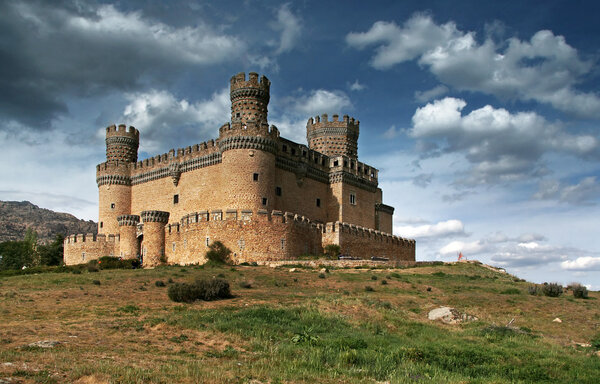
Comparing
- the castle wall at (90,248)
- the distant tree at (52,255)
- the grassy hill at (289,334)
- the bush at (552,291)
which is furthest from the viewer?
the distant tree at (52,255)

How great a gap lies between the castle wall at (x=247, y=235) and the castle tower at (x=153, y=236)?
123 inches

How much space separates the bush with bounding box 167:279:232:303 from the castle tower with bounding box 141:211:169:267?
67.1 feet

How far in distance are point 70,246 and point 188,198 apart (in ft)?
40.3

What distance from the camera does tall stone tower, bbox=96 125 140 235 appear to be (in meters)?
52.3

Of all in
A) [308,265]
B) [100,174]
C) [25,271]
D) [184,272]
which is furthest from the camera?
[100,174]

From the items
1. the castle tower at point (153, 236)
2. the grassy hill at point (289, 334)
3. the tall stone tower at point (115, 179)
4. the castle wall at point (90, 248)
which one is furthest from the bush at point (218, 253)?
the tall stone tower at point (115, 179)

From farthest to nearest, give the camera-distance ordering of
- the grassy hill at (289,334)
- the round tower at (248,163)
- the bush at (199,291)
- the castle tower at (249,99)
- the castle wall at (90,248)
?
the castle wall at (90,248) → the castle tower at (249,99) → the round tower at (248,163) → the bush at (199,291) → the grassy hill at (289,334)

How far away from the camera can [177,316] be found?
1911 cm

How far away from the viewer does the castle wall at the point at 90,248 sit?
49031mm

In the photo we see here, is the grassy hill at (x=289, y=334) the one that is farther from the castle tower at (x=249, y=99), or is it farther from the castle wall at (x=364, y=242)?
the castle tower at (x=249, y=99)

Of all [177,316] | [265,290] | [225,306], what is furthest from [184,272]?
[177,316]

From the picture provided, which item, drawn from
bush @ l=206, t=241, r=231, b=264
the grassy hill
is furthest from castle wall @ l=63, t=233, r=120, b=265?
the grassy hill

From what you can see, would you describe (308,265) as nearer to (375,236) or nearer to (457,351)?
(375,236)

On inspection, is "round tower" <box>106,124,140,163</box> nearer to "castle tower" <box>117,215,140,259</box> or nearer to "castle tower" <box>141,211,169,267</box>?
"castle tower" <box>117,215,140,259</box>
